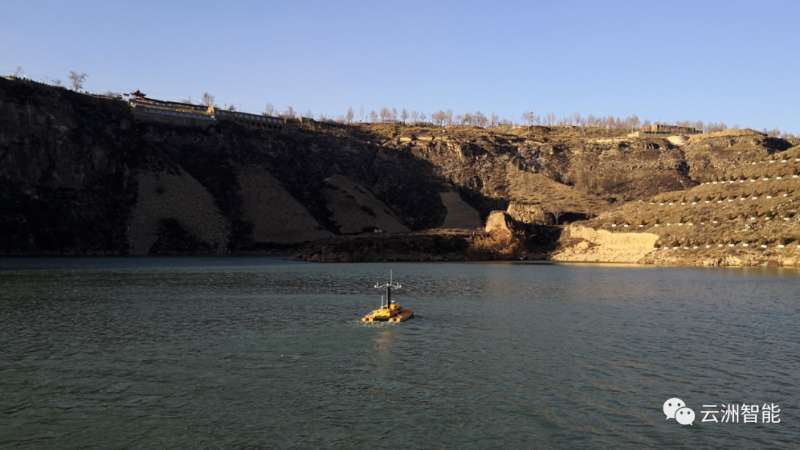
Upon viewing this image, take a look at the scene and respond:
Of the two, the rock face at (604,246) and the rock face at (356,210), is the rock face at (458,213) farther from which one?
the rock face at (604,246)

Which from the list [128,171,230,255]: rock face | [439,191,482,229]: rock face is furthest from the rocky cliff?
[439,191,482,229]: rock face

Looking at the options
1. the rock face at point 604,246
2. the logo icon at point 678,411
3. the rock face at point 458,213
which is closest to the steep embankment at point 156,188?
the rock face at point 458,213

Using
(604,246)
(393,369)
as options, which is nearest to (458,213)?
(604,246)

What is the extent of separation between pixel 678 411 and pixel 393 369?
43.9ft

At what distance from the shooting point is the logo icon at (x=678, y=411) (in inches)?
979

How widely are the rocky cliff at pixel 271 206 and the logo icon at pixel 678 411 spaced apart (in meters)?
89.5

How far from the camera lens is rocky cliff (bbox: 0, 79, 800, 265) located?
120m

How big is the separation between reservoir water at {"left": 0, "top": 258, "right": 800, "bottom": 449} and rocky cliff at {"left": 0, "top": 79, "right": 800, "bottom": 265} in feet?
178

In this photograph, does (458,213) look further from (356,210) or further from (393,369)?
(393,369)

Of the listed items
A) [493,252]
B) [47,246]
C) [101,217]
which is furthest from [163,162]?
[493,252]

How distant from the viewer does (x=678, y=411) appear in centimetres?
2572

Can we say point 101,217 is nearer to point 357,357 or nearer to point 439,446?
point 357,357

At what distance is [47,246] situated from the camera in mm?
129375

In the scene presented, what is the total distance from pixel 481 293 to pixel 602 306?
1456cm
